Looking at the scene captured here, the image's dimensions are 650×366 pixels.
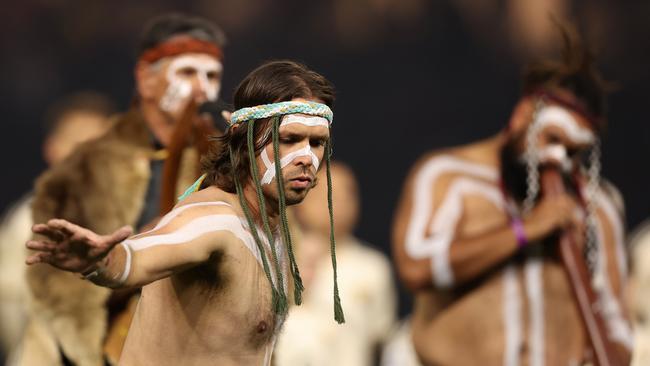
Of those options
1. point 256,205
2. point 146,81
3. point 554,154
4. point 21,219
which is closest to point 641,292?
point 554,154

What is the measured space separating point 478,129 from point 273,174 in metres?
4.66

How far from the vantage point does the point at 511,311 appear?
494 cm

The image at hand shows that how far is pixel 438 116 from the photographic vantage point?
25.0ft

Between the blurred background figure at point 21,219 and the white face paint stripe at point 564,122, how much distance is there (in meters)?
2.25

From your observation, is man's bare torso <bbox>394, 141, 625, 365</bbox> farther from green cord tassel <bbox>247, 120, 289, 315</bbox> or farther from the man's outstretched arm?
the man's outstretched arm

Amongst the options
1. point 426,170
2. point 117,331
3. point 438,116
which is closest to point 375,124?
point 438,116

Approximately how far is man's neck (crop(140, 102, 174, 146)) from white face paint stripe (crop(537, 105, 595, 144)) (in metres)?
1.25

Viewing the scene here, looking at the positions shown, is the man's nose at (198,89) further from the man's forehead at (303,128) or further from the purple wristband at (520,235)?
the man's forehead at (303,128)

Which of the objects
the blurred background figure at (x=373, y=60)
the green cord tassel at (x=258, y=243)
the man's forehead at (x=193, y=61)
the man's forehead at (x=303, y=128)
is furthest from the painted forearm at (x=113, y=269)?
the blurred background figure at (x=373, y=60)

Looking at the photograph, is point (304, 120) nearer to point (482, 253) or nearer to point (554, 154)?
point (482, 253)

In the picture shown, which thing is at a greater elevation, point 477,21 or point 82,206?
point 82,206

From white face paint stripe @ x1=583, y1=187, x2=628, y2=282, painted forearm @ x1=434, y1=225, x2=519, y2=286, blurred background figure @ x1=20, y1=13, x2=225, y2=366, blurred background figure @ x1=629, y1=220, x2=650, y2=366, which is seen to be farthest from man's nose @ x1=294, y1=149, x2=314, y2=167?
blurred background figure @ x1=629, y1=220, x2=650, y2=366

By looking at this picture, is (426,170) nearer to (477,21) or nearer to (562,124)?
(562,124)

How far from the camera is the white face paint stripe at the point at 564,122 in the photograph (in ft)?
16.2
